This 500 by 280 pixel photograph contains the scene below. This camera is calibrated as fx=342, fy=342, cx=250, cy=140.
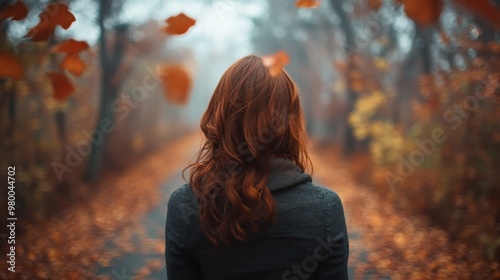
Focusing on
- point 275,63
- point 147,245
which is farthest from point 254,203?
point 147,245

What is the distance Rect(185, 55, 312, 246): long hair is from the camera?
150 centimetres

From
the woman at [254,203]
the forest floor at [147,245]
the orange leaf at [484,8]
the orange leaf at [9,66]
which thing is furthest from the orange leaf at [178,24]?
the forest floor at [147,245]

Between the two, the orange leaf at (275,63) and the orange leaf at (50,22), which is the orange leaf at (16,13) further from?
the orange leaf at (275,63)

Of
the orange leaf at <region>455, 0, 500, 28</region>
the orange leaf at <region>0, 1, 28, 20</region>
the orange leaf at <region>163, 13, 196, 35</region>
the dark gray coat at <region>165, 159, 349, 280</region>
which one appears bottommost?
the dark gray coat at <region>165, 159, 349, 280</region>

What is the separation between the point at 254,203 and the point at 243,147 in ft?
0.85

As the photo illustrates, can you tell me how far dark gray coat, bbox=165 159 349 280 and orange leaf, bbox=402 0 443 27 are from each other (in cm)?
92

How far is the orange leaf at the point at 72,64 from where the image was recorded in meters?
2.09

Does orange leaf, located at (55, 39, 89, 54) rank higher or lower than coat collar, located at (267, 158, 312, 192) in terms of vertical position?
higher

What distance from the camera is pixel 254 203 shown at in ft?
4.88

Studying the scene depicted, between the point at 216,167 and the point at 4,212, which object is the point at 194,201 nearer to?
the point at 216,167

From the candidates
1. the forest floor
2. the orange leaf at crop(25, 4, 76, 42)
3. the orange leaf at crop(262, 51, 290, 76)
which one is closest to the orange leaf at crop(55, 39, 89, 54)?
the orange leaf at crop(25, 4, 76, 42)

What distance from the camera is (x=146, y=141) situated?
17.8 metres

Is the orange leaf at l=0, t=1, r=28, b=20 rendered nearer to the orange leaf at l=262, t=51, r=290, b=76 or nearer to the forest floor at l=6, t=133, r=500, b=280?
the orange leaf at l=262, t=51, r=290, b=76

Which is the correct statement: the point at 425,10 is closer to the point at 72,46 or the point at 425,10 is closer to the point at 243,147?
the point at 243,147
